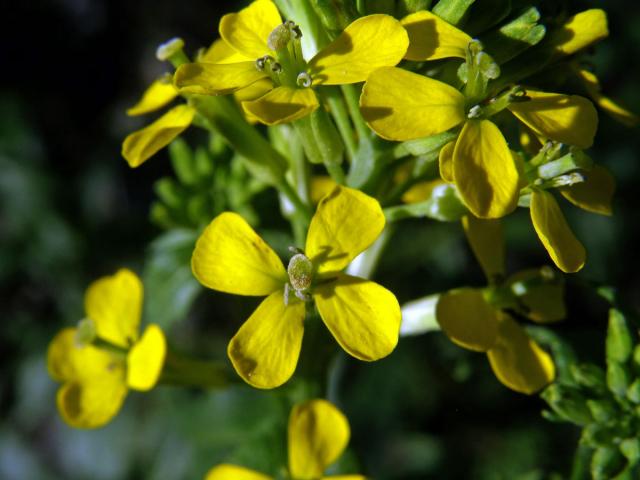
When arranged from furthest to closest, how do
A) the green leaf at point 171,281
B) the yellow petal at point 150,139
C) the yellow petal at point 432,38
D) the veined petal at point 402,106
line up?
the green leaf at point 171,281
the yellow petal at point 150,139
the yellow petal at point 432,38
the veined petal at point 402,106

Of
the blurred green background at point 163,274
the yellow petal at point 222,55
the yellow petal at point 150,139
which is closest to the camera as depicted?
the yellow petal at point 150,139

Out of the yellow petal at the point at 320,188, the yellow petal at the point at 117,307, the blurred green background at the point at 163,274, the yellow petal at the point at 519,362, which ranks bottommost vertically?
the blurred green background at the point at 163,274

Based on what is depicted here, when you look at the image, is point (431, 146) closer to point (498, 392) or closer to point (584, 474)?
point (584, 474)

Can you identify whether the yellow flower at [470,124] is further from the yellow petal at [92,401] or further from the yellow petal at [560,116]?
the yellow petal at [92,401]

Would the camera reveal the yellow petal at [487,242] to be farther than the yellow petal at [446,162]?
Yes

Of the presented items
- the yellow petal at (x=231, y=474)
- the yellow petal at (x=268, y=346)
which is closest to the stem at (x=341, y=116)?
the yellow petal at (x=268, y=346)

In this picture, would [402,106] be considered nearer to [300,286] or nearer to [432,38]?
[432,38]

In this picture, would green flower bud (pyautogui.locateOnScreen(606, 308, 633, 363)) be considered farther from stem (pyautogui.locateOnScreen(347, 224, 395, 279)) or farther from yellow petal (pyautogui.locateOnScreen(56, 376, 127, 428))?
Result: yellow petal (pyautogui.locateOnScreen(56, 376, 127, 428))
